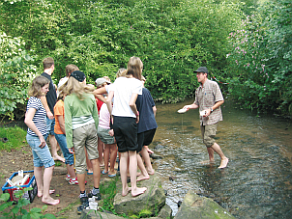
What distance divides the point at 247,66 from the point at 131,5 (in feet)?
24.4

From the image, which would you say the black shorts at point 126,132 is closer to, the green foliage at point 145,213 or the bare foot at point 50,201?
the green foliage at point 145,213

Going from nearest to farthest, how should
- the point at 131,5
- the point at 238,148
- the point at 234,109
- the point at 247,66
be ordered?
the point at 238,148 < the point at 247,66 < the point at 234,109 < the point at 131,5

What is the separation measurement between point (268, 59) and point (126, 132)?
700 cm

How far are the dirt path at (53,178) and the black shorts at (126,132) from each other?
49.3 inches

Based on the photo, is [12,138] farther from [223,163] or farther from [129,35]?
[129,35]

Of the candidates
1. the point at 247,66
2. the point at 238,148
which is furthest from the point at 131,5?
the point at 238,148

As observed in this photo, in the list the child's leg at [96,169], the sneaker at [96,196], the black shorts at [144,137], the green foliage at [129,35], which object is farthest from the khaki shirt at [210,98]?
the green foliage at [129,35]

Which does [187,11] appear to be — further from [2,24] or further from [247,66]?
[2,24]

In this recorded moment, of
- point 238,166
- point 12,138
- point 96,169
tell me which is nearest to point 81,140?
point 96,169

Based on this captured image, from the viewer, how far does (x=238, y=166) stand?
5.80 meters

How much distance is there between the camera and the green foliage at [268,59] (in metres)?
8.26

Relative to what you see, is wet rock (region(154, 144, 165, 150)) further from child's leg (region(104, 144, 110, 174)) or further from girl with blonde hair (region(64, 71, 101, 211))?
girl with blonde hair (region(64, 71, 101, 211))

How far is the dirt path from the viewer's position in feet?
13.9

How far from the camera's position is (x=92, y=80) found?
35.5ft
